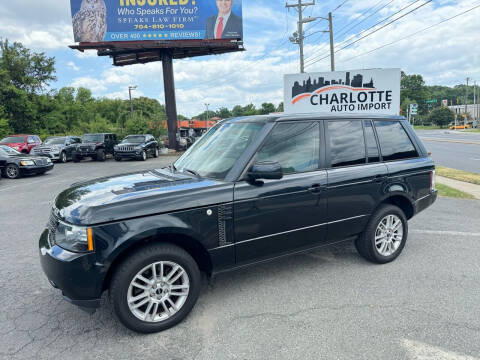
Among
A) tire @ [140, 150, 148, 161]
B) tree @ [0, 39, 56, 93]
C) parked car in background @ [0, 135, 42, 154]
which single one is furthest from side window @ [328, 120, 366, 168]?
tree @ [0, 39, 56, 93]

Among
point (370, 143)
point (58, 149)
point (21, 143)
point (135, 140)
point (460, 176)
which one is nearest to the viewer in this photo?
point (370, 143)

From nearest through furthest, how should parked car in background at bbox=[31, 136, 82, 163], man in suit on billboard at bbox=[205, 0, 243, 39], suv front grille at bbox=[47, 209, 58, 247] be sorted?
suv front grille at bbox=[47, 209, 58, 247] → parked car in background at bbox=[31, 136, 82, 163] → man in suit on billboard at bbox=[205, 0, 243, 39]

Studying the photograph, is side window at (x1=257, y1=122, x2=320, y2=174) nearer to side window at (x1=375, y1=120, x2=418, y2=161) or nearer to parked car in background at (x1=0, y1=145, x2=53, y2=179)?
side window at (x1=375, y1=120, x2=418, y2=161)

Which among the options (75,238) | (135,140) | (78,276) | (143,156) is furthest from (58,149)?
(78,276)

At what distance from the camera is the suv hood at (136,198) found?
104 inches

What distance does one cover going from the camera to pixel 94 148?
800 inches

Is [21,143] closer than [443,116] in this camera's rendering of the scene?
Yes

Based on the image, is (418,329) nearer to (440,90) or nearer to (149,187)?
(149,187)

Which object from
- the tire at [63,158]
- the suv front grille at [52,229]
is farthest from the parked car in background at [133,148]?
the suv front grille at [52,229]

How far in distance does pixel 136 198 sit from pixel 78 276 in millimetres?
743

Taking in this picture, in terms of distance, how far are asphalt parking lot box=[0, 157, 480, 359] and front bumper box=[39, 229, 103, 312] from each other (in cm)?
41

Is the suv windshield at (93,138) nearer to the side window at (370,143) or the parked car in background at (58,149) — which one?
the parked car in background at (58,149)

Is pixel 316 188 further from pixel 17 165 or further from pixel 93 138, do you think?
pixel 93 138

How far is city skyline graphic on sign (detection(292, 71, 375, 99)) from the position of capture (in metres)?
10.9
